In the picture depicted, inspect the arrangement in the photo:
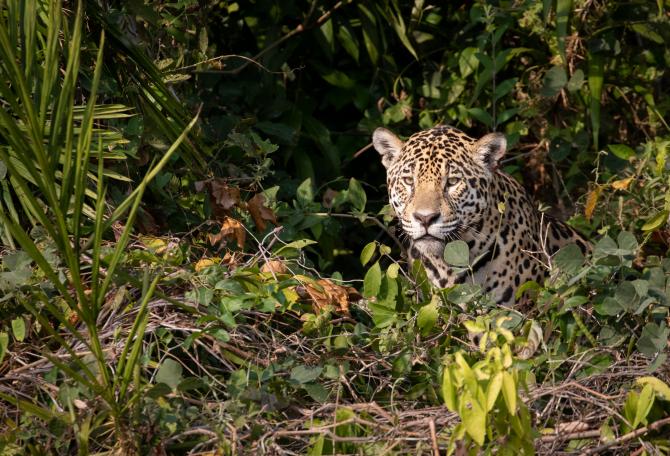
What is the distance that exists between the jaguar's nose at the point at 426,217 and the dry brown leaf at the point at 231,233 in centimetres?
87

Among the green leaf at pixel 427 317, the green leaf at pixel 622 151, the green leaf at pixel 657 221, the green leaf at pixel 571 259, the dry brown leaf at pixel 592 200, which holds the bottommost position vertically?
the green leaf at pixel 622 151

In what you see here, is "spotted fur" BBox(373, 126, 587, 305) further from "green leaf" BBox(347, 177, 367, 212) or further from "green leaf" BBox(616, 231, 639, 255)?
"green leaf" BBox(616, 231, 639, 255)

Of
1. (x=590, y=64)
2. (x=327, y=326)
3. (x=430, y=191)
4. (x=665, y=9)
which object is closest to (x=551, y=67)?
(x=590, y=64)

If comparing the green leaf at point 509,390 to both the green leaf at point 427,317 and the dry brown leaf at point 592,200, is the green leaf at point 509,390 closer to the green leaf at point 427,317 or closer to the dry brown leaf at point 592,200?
the green leaf at point 427,317

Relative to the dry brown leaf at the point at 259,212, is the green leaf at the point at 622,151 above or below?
below

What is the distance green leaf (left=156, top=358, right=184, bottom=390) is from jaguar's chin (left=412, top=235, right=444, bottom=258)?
1906 millimetres

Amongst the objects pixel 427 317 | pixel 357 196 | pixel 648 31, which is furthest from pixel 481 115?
pixel 427 317

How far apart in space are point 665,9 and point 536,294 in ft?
10.4

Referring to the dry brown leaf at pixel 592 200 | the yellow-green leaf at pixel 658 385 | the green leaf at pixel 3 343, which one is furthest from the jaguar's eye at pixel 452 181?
the green leaf at pixel 3 343

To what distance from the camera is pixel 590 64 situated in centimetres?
718

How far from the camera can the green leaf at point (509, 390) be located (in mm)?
3541

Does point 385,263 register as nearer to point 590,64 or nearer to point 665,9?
point 590,64

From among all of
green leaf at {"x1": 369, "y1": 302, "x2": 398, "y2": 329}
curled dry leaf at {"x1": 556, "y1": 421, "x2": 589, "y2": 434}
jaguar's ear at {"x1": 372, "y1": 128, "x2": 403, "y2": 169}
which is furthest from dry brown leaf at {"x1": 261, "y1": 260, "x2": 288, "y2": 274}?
curled dry leaf at {"x1": 556, "y1": 421, "x2": 589, "y2": 434}

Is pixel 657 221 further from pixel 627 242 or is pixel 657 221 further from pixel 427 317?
pixel 427 317
